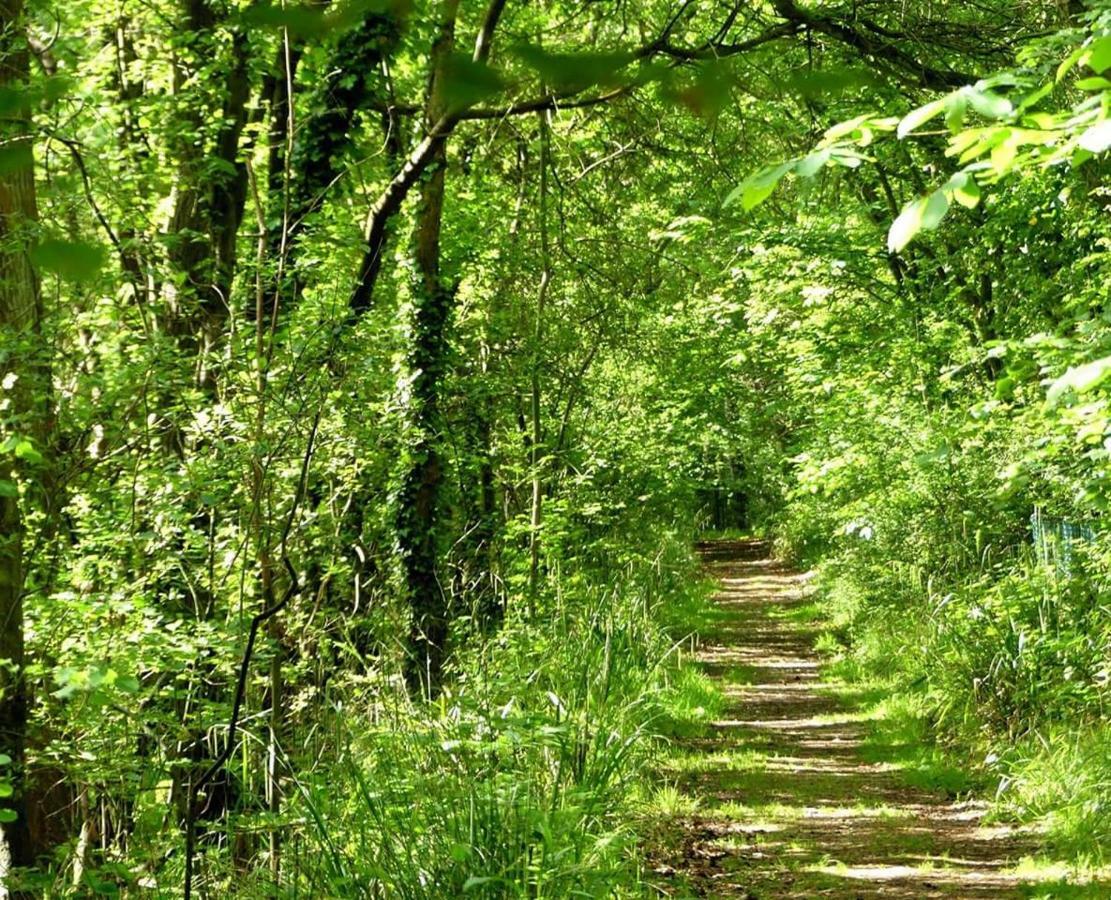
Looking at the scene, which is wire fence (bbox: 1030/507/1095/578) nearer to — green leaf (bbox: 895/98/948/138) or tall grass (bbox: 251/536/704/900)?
tall grass (bbox: 251/536/704/900)

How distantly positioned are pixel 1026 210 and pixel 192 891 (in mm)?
7496

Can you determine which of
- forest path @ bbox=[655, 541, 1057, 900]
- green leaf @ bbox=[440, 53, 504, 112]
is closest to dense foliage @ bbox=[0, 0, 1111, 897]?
green leaf @ bbox=[440, 53, 504, 112]

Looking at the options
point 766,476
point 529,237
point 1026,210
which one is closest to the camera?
point 1026,210

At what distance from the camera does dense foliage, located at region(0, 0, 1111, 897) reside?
422 centimetres

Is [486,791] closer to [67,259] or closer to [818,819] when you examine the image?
[818,819]

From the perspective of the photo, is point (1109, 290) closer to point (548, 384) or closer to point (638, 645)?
point (638, 645)

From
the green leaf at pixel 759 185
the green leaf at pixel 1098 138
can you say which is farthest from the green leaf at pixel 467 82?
the green leaf at pixel 1098 138

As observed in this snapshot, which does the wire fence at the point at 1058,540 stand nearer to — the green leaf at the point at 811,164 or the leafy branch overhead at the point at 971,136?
the leafy branch overhead at the point at 971,136

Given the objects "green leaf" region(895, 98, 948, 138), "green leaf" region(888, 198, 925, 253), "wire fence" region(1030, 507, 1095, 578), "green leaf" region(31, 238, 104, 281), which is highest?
"green leaf" region(895, 98, 948, 138)

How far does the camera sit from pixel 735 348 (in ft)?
Result: 50.3

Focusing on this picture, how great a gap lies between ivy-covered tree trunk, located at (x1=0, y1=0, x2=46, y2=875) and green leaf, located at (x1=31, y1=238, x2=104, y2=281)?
3.43 m

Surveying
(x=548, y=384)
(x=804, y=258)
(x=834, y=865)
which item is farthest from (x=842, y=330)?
(x=834, y=865)

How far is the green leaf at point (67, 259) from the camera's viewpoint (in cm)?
108

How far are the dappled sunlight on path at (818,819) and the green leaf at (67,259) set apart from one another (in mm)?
4911
